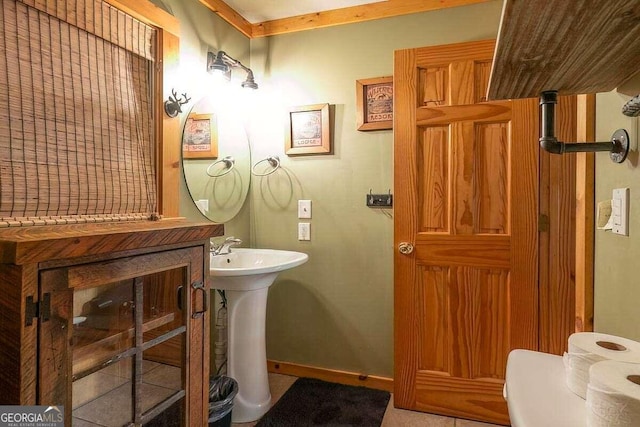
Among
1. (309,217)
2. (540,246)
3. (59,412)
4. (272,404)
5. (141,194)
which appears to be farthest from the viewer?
(309,217)

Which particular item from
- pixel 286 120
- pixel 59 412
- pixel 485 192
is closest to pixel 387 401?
pixel 485 192

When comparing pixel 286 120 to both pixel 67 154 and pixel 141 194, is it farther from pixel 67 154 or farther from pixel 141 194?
pixel 67 154

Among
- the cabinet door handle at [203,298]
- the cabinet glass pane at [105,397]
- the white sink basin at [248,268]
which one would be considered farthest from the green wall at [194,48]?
the cabinet glass pane at [105,397]

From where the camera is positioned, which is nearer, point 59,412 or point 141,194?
point 59,412

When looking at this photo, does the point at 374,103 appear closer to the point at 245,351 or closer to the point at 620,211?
the point at 620,211

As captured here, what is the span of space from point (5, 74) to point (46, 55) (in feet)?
0.52

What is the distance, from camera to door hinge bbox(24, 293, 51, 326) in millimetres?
747

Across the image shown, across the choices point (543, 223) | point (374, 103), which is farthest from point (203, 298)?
point (543, 223)

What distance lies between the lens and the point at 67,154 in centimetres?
123

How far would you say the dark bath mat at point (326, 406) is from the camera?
6.16ft

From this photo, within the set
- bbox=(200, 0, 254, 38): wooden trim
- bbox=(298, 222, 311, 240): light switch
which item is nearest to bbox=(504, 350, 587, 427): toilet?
bbox=(298, 222, 311, 240): light switch

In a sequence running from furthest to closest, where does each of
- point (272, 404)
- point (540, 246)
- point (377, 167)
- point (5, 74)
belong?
1. point (377, 167)
2. point (272, 404)
3. point (540, 246)
4. point (5, 74)

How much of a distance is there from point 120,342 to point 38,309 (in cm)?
27

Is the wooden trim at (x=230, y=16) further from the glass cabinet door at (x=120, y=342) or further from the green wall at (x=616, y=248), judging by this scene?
the green wall at (x=616, y=248)
